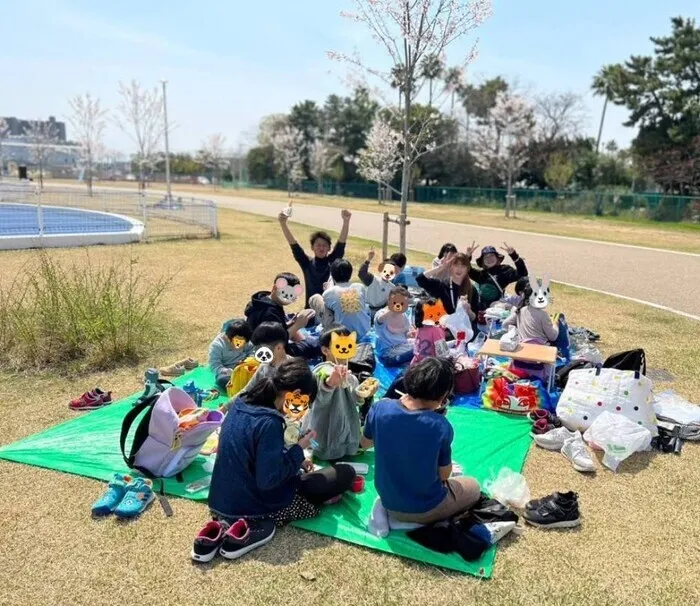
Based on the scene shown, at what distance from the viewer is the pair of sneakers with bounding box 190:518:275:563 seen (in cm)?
307

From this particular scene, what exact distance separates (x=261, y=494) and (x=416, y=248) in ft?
45.6

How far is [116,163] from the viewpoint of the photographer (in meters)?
83.7

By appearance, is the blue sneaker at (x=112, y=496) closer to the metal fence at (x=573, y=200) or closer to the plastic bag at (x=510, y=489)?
the plastic bag at (x=510, y=489)

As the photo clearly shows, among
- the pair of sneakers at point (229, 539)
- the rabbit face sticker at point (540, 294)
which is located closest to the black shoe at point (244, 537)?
the pair of sneakers at point (229, 539)

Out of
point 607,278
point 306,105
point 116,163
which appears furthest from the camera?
point 116,163

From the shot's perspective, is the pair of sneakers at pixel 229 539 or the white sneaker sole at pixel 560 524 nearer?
the pair of sneakers at pixel 229 539

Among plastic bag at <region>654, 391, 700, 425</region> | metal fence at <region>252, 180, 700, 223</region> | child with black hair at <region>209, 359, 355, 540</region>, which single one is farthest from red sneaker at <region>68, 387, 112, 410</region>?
metal fence at <region>252, 180, 700, 223</region>

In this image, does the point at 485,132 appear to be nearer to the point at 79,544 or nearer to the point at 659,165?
the point at 659,165

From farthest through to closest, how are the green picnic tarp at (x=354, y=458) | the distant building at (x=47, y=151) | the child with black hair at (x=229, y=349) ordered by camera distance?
1. the distant building at (x=47, y=151)
2. the child with black hair at (x=229, y=349)
3. the green picnic tarp at (x=354, y=458)

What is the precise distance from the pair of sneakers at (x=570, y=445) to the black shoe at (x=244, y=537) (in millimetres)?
2306

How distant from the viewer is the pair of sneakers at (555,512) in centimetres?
346

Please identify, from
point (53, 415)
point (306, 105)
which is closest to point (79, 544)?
point (53, 415)

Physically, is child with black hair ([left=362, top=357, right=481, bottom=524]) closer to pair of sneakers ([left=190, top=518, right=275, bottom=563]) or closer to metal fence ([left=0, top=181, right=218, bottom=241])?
pair of sneakers ([left=190, top=518, right=275, bottom=563])

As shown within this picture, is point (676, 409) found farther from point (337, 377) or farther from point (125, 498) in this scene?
point (125, 498)
